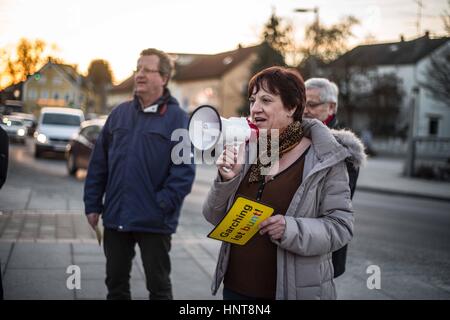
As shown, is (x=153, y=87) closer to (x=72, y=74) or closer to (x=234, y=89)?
(x=72, y=74)

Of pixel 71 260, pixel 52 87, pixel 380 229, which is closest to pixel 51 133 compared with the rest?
Answer: pixel 380 229

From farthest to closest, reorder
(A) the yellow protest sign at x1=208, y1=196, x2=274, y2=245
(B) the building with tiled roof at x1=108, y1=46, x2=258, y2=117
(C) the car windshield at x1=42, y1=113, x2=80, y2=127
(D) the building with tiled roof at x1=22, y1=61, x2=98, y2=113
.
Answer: (B) the building with tiled roof at x1=108, y1=46, x2=258, y2=117, (C) the car windshield at x1=42, y1=113, x2=80, y2=127, (D) the building with tiled roof at x1=22, y1=61, x2=98, y2=113, (A) the yellow protest sign at x1=208, y1=196, x2=274, y2=245

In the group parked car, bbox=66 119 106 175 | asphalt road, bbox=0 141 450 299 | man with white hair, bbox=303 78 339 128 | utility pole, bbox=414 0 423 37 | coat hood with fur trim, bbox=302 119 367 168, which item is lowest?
asphalt road, bbox=0 141 450 299

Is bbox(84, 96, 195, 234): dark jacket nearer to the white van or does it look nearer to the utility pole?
the utility pole

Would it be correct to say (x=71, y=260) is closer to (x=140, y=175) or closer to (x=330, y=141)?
(x=140, y=175)

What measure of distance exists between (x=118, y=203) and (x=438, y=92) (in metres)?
15.6

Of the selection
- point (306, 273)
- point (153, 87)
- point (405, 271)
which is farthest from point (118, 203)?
point (405, 271)

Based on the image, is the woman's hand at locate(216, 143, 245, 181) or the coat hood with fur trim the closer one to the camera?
the woman's hand at locate(216, 143, 245, 181)

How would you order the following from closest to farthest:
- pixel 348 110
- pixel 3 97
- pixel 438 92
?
pixel 3 97 < pixel 438 92 < pixel 348 110

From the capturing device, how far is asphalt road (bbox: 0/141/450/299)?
559 centimetres

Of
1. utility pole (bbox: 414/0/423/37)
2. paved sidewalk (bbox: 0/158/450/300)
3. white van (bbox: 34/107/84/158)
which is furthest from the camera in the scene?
white van (bbox: 34/107/84/158)

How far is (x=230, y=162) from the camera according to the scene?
235cm

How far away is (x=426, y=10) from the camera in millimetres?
5051

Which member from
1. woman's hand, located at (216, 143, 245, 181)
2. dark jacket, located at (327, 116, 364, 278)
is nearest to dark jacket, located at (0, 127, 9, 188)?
woman's hand, located at (216, 143, 245, 181)
